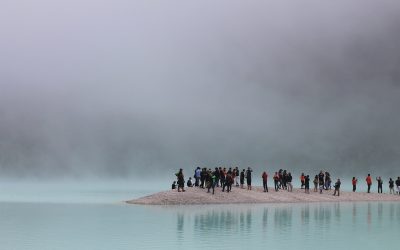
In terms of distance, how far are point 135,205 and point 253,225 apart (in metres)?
23.8

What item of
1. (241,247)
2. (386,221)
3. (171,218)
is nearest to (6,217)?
(171,218)

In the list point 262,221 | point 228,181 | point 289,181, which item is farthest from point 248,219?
point 289,181

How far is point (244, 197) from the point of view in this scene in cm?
7306

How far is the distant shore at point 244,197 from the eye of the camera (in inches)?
2643

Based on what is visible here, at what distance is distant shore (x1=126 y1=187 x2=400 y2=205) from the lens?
67.1 metres

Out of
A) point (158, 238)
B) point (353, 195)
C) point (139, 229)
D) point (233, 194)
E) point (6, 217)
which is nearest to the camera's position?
point (158, 238)

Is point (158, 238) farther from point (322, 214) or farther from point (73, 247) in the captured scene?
point (322, 214)

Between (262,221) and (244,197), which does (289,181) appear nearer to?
(244,197)

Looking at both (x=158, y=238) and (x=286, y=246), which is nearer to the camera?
(x=286, y=246)

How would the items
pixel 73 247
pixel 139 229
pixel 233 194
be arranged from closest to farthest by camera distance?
1. pixel 73 247
2. pixel 139 229
3. pixel 233 194

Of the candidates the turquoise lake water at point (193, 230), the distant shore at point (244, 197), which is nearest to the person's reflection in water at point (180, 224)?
the turquoise lake water at point (193, 230)

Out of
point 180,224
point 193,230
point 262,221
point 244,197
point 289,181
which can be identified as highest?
point 289,181

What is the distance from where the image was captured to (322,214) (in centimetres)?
5628

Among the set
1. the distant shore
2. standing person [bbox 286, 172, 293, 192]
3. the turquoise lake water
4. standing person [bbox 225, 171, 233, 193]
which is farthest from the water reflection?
standing person [bbox 286, 172, 293, 192]
